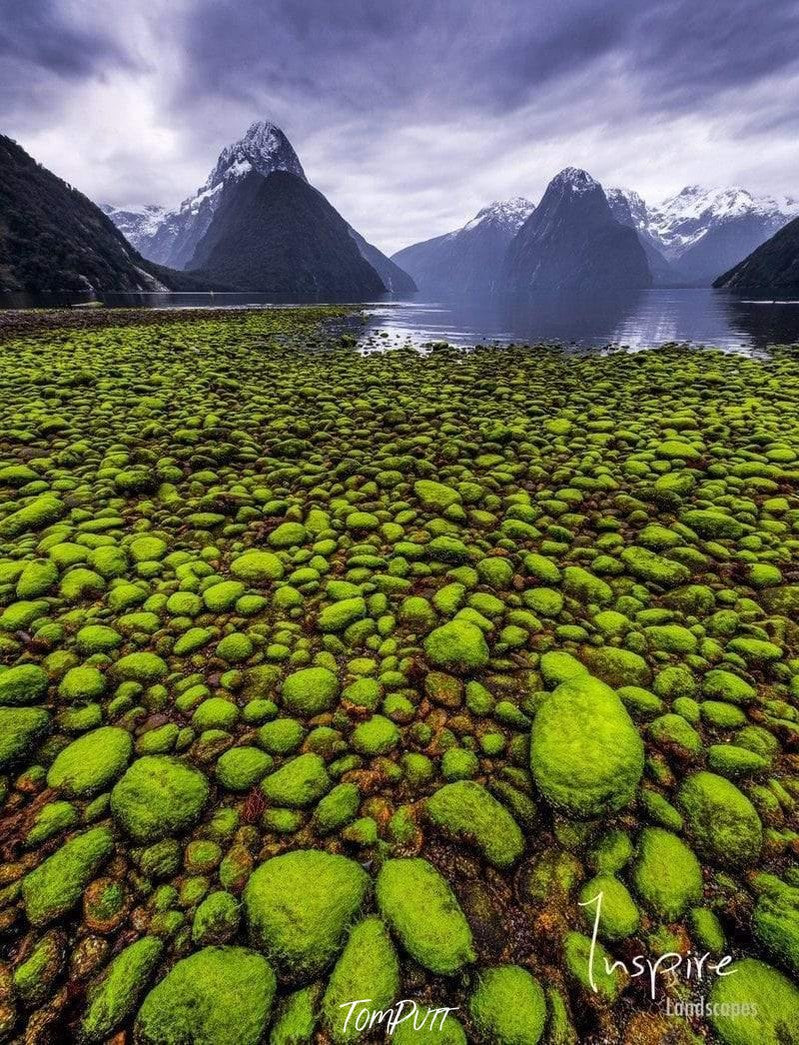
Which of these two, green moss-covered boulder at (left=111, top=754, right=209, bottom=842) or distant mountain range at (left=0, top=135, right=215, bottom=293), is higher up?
distant mountain range at (left=0, top=135, right=215, bottom=293)

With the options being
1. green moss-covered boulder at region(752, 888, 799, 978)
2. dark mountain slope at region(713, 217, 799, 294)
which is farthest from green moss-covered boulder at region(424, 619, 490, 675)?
dark mountain slope at region(713, 217, 799, 294)

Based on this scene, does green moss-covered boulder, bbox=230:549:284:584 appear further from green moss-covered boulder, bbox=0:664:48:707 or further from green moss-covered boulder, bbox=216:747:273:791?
green moss-covered boulder, bbox=216:747:273:791

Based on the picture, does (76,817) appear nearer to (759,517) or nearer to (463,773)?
(463,773)

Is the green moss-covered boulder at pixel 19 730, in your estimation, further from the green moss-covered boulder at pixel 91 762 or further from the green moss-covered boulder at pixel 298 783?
the green moss-covered boulder at pixel 298 783

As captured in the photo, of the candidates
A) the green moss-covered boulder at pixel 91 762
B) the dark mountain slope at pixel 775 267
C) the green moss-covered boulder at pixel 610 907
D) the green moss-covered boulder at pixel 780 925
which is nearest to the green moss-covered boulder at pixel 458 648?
the green moss-covered boulder at pixel 610 907

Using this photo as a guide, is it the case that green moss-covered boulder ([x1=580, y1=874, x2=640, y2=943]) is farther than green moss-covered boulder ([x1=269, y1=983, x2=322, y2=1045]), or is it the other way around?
green moss-covered boulder ([x1=580, y1=874, x2=640, y2=943])

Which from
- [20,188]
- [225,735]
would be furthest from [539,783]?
[20,188]
